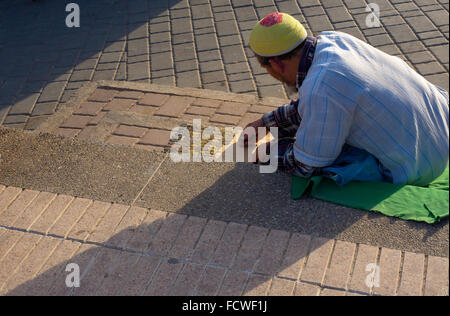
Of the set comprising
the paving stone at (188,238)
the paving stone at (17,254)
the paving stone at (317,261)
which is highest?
the paving stone at (317,261)

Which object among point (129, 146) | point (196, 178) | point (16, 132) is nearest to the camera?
point (196, 178)

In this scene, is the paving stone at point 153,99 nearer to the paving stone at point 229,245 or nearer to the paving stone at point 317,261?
the paving stone at point 229,245

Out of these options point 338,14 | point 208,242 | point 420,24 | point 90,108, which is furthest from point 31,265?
point 420,24

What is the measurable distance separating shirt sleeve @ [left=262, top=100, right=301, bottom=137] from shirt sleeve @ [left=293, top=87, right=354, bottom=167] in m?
0.53

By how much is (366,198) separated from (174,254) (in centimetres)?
117

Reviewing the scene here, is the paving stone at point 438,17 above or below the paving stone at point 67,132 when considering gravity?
above

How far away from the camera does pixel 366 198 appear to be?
10.1ft

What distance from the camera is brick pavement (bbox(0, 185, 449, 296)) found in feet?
8.62

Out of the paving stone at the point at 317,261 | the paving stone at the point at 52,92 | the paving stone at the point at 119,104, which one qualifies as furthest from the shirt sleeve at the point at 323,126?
the paving stone at the point at 52,92

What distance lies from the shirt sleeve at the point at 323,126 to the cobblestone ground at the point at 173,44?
1.73 m

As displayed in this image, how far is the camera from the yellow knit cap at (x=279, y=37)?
2965 mm

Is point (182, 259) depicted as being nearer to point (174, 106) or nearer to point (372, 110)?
point (372, 110)
